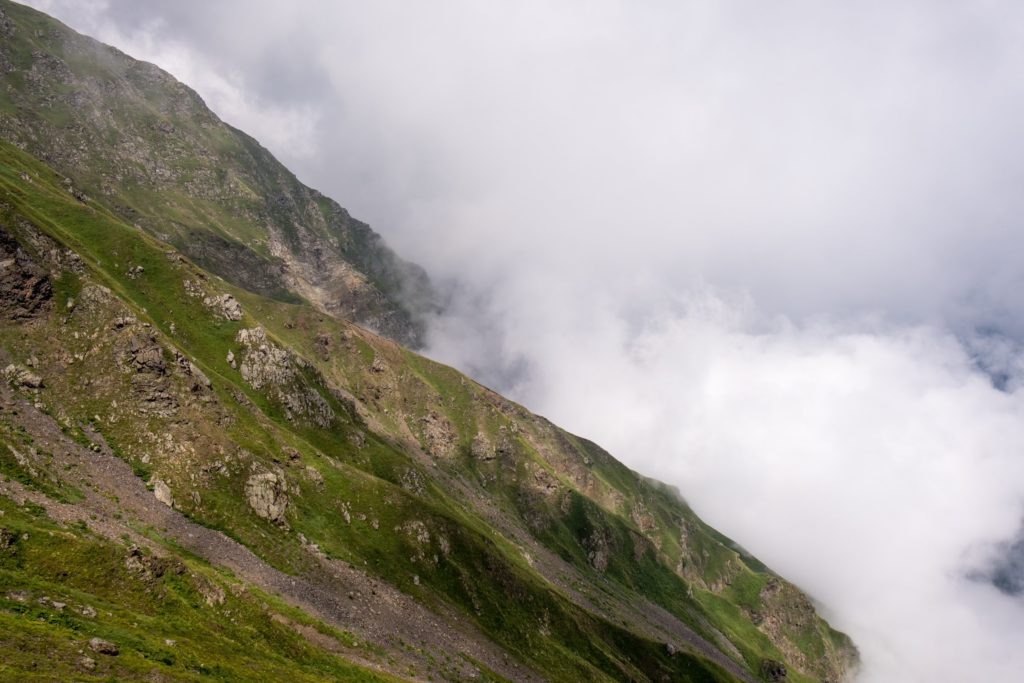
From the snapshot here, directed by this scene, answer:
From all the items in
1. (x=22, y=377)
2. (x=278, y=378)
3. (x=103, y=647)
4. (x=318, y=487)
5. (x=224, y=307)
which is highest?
(x=224, y=307)

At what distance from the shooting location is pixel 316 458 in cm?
11162

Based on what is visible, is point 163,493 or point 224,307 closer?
point 163,493

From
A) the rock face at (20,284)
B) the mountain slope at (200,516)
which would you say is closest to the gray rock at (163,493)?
the mountain slope at (200,516)

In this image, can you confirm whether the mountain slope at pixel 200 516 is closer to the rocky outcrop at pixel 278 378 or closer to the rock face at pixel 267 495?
the rock face at pixel 267 495

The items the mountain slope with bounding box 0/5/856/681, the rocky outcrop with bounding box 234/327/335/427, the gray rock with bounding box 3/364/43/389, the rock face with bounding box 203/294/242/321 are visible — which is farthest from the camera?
the rock face with bounding box 203/294/242/321

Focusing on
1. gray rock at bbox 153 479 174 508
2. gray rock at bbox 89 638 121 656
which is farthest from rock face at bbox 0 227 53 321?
gray rock at bbox 89 638 121 656

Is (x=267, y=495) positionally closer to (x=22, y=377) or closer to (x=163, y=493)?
(x=163, y=493)

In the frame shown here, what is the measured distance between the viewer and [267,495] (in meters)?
89.3

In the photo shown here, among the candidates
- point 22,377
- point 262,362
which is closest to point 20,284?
point 22,377

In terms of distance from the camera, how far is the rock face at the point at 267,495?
87000 mm

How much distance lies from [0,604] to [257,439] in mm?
63986

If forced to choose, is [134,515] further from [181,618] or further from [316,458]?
[316,458]

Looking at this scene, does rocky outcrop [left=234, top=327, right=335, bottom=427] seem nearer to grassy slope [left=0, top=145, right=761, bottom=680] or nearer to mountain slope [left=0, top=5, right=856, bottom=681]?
mountain slope [left=0, top=5, right=856, bottom=681]

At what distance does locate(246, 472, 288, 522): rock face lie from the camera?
87000mm
